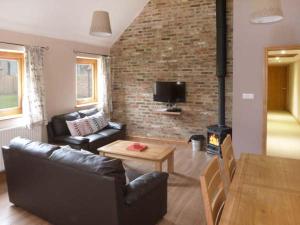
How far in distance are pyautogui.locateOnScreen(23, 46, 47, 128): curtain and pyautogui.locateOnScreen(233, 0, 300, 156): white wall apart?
11.5ft

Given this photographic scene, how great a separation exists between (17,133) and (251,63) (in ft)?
13.6

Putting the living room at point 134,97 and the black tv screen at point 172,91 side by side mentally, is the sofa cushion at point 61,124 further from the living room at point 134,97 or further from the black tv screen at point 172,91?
the black tv screen at point 172,91

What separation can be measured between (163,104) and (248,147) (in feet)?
7.29

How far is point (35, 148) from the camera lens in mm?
2855

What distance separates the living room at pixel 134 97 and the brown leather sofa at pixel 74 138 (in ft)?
0.08

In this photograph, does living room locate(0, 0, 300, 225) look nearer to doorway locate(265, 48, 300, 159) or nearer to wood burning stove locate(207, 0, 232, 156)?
wood burning stove locate(207, 0, 232, 156)

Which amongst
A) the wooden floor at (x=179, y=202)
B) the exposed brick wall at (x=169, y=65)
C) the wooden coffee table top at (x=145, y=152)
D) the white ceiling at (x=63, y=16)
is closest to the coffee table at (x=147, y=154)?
the wooden coffee table top at (x=145, y=152)

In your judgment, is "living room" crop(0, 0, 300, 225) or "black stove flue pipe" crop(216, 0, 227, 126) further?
"black stove flue pipe" crop(216, 0, 227, 126)

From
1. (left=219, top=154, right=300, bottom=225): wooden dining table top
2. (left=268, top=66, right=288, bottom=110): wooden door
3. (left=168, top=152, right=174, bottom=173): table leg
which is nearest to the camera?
(left=219, top=154, right=300, bottom=225): wooden dining table top

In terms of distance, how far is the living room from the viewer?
2732mm

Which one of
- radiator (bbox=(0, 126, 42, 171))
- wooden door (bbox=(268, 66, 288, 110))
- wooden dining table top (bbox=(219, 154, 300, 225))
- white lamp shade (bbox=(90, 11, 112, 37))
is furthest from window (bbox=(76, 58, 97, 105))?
wooden door (bbox=(268, 66, 288, 110))

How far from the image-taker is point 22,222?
2949mm

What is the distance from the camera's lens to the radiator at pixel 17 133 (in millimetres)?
4211

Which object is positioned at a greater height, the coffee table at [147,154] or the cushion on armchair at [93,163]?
the cushion on armchair at [93,163]
